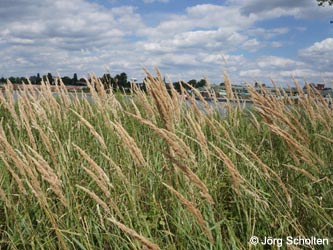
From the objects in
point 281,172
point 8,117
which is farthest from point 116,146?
point 8,117

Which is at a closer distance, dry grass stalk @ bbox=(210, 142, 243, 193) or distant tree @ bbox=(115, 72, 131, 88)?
dry grass stalk @ bbox=(210, 142, 243, 193)

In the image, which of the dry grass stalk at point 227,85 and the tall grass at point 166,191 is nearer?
the tall grass at point 166,191

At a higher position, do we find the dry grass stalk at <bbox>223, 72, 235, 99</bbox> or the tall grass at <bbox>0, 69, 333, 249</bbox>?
the dry grass stalk at <bbox>223, 72, 235, 99</bbox>

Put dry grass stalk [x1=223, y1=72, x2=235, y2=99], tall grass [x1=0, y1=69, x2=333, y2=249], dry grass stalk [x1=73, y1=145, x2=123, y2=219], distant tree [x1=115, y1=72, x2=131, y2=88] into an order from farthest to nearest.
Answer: distant tree [x1=115, y1=72, x2=131, y2=88]
dry grass stalk [x1=223, y1=72, x2=235, y2=99]
tall grass [x1=0, y1=69, x2=333, y2=249]
dry grass stalk [x1=73, y1=145, x2=123, y2=219]

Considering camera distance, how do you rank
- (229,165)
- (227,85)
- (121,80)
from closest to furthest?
1. (229,165)
2. (227,85)
3. (121,80)

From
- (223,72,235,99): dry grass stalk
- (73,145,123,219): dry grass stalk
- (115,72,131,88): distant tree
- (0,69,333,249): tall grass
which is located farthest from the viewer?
(115,72,131,88): distant tree

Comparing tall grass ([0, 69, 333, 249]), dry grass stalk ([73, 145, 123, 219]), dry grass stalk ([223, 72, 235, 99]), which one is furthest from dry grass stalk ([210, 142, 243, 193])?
dry grass stalk ([223, 72, 235, 99])

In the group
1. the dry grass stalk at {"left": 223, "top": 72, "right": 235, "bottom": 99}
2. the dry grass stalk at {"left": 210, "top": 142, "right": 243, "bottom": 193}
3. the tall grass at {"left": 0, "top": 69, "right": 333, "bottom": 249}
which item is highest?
the dry grass stalk at {"left": 223, "top": 72, "right": 235, "bottom": 99}

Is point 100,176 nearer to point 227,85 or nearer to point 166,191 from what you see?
point 166,191

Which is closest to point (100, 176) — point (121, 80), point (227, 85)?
point (227, 85)

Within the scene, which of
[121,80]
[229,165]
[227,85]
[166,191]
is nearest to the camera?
[229,165]

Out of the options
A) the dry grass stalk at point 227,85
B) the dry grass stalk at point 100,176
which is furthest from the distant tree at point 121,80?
the dry grass stalk at point 100,176

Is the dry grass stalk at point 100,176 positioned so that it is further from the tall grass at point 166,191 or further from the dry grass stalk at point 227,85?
the dry grass stalk at point 227,85

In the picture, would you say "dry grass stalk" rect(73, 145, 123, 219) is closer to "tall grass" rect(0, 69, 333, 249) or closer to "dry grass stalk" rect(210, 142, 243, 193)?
"tall grass" rect(0, 69, 333, 249)
